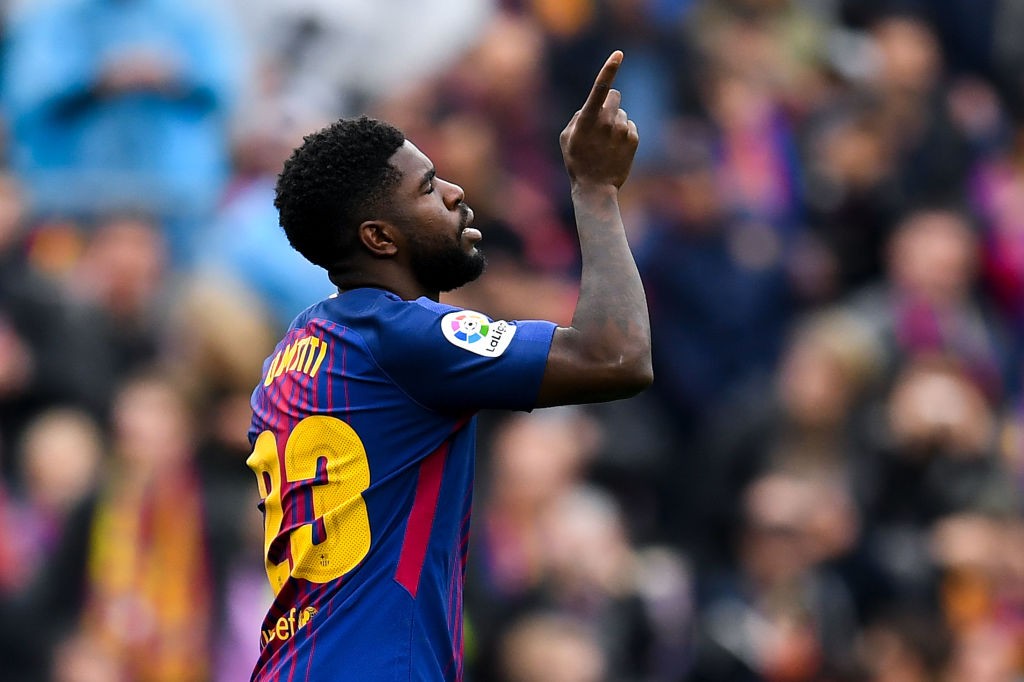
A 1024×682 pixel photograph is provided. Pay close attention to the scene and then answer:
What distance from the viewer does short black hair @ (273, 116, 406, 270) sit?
3553mm

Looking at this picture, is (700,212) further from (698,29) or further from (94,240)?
(94,240)

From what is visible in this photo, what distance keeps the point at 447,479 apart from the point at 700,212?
5864 millimetres

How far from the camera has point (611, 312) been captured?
3.46 metres

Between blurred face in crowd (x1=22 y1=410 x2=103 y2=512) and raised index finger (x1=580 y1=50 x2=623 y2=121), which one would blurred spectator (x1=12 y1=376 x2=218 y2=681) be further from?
raised index finger (x1=580 y1=50 x2=623 y2=121)

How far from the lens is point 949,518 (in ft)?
27.6

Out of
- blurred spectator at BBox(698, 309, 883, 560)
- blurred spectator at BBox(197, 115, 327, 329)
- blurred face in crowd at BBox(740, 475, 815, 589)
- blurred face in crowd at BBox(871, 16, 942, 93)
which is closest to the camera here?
blurred spectator at BBox(197, 115, 327, 329)

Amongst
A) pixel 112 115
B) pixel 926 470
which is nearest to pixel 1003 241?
pixel 926 470

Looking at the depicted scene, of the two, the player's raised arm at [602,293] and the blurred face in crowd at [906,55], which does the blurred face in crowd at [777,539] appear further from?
the player's raised arm at [602,293]

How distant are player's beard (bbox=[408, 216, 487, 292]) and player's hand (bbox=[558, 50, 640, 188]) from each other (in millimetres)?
271

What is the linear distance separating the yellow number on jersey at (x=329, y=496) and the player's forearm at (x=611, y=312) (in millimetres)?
504

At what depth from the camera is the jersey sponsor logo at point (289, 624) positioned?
3543 mm

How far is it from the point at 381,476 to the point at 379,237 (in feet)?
1.58

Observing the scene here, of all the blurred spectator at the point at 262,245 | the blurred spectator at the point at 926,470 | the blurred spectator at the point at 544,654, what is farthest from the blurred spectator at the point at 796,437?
the blurred spectator at the point at 262,245

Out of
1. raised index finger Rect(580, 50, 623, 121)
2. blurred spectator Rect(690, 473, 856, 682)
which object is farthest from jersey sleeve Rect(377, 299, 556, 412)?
blurred spectator Rect(690, 473, 856, 682)
